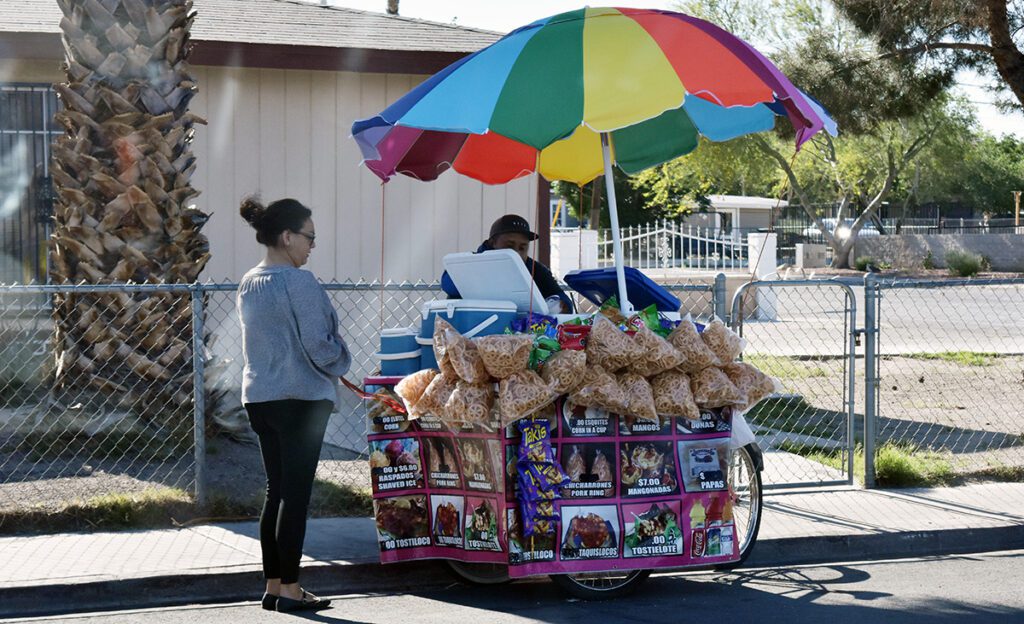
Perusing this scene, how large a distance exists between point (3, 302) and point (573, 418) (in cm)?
680

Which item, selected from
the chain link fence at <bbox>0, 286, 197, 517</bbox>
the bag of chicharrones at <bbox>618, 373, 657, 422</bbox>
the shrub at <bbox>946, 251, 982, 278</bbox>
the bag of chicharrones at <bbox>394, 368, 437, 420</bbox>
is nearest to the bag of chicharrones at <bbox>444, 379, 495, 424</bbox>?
the bag of chicharrones at <bbox>394, 368, 437, 420</bbox>

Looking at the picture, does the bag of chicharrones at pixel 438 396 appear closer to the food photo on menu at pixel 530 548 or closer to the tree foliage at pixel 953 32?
the food photo on menu at pixel 530 548

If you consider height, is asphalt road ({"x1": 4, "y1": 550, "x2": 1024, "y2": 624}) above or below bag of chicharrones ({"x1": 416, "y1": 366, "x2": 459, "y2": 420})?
below

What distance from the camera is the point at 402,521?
18.9ft

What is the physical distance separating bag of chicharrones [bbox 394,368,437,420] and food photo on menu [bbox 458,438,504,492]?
0.32m

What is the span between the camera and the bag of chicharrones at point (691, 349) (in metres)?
5.57

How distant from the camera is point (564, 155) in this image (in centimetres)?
773

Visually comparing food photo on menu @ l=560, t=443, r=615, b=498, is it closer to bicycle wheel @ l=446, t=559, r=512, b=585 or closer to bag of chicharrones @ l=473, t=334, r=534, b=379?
bag of chicharrones @ l=473, t=334, r=534, b=379

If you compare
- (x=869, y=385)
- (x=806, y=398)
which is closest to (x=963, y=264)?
(x=806, y=398)

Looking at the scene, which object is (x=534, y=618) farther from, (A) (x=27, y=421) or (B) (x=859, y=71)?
(B) (x=859, y=71)

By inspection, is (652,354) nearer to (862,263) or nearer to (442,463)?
(442,463)

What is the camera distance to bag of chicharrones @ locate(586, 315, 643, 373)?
17.6 feet

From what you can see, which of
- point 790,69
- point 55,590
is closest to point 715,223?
point 790,69

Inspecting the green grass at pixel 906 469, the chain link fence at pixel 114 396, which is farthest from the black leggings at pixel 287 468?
the green grass at pixel 906 469
